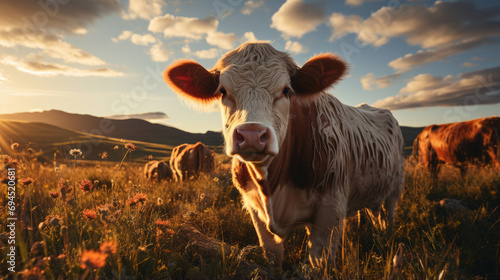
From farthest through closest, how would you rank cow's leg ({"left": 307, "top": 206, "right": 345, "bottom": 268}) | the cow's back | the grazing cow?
the cow's back < cow's leg ({"left": 307, "top": 206, "right": 345, "bottom": 268}) < the grazing cow

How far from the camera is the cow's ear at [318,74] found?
286 centimetres

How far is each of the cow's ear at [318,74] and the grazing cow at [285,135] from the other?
0.03 ft

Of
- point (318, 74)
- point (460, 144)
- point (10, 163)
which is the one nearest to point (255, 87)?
point (318, 74)

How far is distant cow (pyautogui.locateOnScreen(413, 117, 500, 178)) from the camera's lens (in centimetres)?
823

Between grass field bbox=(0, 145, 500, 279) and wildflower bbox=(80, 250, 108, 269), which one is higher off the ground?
wildflower bbox=(80, 250, 108, 269)

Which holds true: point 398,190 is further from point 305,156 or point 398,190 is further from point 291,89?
point 291,89

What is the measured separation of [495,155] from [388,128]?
553 centimetres

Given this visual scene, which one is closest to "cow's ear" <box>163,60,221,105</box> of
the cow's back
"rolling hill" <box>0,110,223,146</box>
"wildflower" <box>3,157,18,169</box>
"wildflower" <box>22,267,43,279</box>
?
the cow's back

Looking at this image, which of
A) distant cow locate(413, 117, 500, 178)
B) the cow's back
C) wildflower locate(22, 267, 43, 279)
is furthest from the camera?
distant cow locate(413, 117, 500, 178)

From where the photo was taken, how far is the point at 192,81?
317 cm

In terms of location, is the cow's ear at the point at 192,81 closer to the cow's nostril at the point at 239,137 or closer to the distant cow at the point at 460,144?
the cow's nostril at the point at 239,137

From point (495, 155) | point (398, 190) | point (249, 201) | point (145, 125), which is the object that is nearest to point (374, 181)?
point (398, 190)

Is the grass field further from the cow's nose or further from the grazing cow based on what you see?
the cow's nose

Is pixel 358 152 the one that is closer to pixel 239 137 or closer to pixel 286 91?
pixel 286 91
